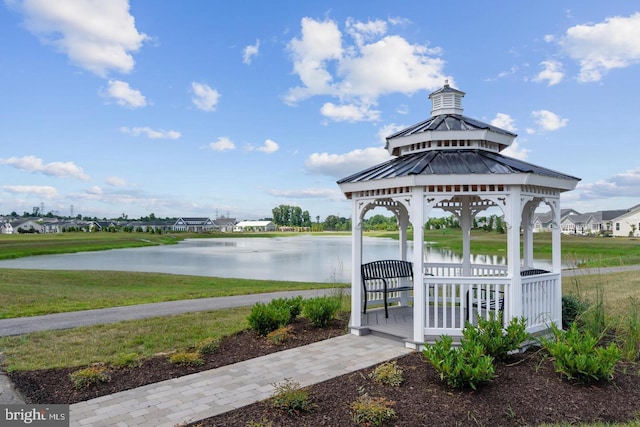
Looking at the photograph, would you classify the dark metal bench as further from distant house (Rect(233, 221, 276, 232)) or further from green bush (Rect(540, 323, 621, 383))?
distant house (Rect(233, 221, 276, 232))

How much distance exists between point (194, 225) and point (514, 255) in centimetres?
12660

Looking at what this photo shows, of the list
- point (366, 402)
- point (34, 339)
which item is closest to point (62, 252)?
point (34, 339)

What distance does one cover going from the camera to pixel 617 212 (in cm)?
7044

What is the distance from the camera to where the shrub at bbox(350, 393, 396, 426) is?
137 inches

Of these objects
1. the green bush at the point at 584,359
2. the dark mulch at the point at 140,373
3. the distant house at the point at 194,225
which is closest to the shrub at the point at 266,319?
the dark mulch at the point at 140,373

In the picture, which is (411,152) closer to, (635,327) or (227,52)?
(635,327)

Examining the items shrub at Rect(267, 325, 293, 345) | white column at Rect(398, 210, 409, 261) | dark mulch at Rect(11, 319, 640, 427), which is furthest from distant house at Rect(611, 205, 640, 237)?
shrub at Rect(267, 325, 293, 345)

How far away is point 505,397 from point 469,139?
3.69 meters

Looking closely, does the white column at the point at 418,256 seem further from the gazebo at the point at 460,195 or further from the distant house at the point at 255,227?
the distant house at the point at 255,227

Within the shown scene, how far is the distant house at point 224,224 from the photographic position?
130675mm

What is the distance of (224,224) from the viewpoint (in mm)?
134250

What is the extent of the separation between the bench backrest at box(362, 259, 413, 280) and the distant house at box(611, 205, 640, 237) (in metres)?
61.9

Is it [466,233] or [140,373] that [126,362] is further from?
[466,233]

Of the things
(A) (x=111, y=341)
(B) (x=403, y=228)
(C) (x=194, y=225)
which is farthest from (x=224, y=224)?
(A) (x=111, y=341)
